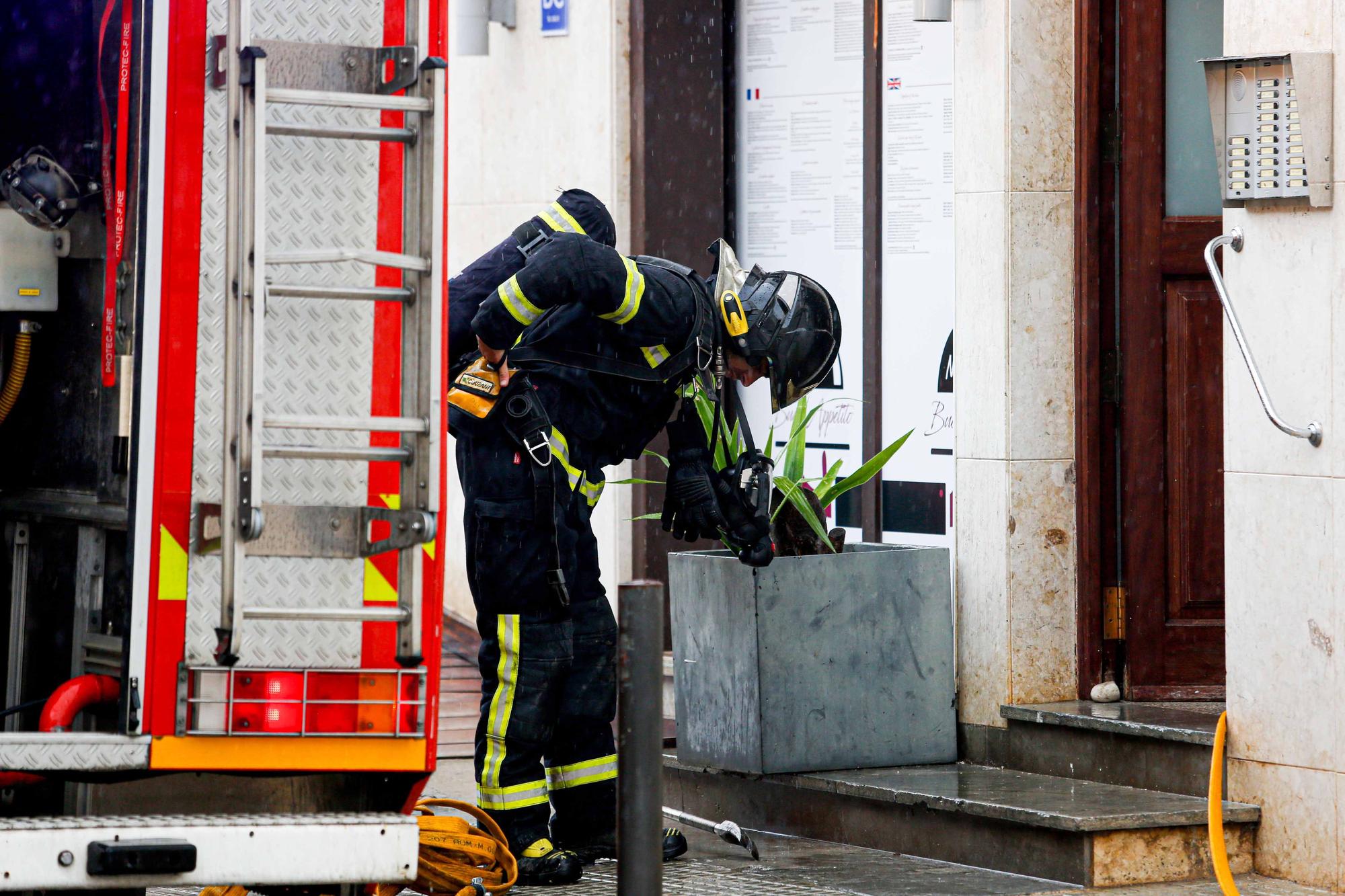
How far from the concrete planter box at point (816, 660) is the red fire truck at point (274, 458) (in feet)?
Answer: 8.50

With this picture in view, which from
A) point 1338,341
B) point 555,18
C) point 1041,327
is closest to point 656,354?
point 1041,327

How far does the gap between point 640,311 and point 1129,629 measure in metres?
2.28

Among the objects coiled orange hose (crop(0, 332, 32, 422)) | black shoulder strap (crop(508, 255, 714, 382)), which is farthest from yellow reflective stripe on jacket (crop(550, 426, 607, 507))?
coiled orange hose (crop(0, 332, 32, 422))

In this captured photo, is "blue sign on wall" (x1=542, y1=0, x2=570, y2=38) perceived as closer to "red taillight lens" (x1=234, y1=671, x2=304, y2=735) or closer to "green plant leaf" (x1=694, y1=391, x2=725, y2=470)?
"green plant leaf" (x1=694, y1=391, x2=725, y2=470)

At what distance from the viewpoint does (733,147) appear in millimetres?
9172

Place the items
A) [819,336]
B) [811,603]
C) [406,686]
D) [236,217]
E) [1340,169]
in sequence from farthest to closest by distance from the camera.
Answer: [811,603]
[819,336]
[1340,169]
[406,686]
[236,217]

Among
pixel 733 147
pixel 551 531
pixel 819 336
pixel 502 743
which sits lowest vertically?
pixel 502 743

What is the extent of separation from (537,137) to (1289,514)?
15.3ft

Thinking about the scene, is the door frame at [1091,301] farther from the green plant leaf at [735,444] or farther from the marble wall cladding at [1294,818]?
the green plant leaf at [735,444]

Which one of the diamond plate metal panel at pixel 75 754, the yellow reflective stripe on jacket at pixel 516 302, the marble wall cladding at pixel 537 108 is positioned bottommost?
the diamond plate metal panel at pixel 75 754

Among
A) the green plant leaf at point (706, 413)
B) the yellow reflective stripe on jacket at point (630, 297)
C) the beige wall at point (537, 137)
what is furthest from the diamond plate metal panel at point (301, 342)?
the beige wall at point (537, 137)

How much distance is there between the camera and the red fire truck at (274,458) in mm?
4125

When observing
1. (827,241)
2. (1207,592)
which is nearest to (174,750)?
(1207,592)

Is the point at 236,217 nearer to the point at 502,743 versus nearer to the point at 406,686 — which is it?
the point at 406,686
